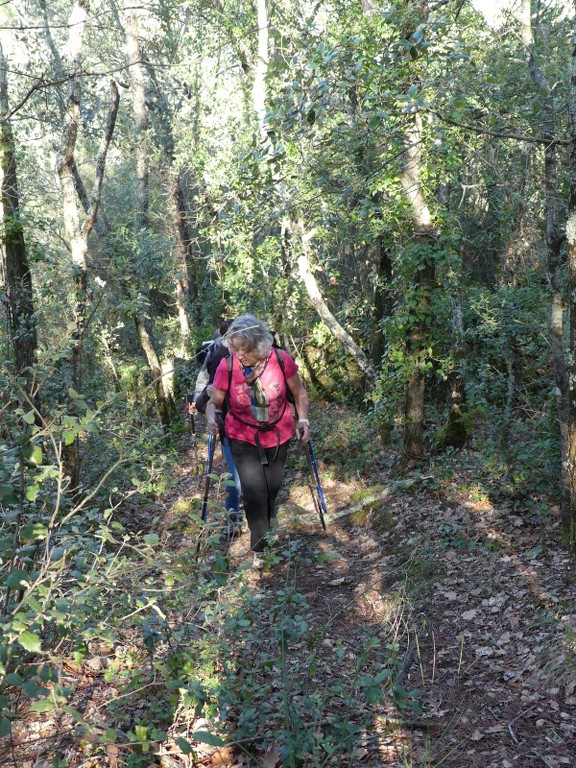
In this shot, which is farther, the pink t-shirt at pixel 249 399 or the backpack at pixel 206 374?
the backpack at pixel 206 374

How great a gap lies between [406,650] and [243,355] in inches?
105

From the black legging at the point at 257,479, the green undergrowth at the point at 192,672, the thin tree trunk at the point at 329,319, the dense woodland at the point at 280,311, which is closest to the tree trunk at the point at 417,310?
the dense woodland at the point at 280,311

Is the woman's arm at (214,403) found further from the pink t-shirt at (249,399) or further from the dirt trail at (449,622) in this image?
the dirt trail at (449,622)

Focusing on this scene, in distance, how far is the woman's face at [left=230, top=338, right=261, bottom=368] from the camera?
5.68 metres

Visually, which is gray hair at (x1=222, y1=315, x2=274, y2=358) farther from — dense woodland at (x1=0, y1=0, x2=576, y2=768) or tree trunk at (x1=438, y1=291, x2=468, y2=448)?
tree trunk at (x1=438, y1=291, x2=468, y2=448)

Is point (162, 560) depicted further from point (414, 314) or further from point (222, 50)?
point (222, 50)

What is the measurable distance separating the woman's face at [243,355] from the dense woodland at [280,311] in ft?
3.25

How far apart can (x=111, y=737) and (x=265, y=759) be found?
1.21 m

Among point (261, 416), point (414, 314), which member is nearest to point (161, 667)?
point (261, 416)

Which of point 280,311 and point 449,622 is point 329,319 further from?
point 449,622

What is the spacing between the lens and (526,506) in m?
7.00

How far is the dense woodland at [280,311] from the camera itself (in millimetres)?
3205

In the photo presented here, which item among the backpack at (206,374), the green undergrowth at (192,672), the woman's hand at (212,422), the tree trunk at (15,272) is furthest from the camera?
the tree trunk at (15,272)

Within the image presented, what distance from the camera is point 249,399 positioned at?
19.1 ft
